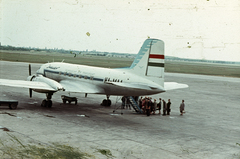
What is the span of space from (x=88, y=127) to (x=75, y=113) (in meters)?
5.65

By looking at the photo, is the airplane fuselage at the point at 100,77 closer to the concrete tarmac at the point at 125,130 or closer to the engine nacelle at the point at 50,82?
the concrete tarmac at the point at 125,130

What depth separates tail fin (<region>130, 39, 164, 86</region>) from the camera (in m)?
25.4

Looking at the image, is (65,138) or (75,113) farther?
(75,113)

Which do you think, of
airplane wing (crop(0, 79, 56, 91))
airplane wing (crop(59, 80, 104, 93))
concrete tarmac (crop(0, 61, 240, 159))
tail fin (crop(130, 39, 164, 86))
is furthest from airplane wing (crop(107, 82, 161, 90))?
airplane wing (crop(0, 79, 56, 91))

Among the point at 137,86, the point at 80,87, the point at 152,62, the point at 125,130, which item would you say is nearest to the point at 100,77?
the point at 80,87

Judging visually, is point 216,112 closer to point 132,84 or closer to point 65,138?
point 132,84

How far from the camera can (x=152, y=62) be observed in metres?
25.8

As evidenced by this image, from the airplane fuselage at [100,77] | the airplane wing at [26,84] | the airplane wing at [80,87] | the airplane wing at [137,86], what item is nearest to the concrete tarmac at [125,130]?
the airplane wing at [80,87]

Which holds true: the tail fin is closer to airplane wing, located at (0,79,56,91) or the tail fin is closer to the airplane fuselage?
the airplane fuselage

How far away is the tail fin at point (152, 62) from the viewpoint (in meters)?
25.4

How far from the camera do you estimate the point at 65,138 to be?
57.9ft

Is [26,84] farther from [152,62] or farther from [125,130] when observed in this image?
[152,62]

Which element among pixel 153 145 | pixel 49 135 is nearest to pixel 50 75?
pixel 49 135

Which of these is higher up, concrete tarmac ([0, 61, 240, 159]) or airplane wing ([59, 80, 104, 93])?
airplane wing ([59, 80, 104, 93])
